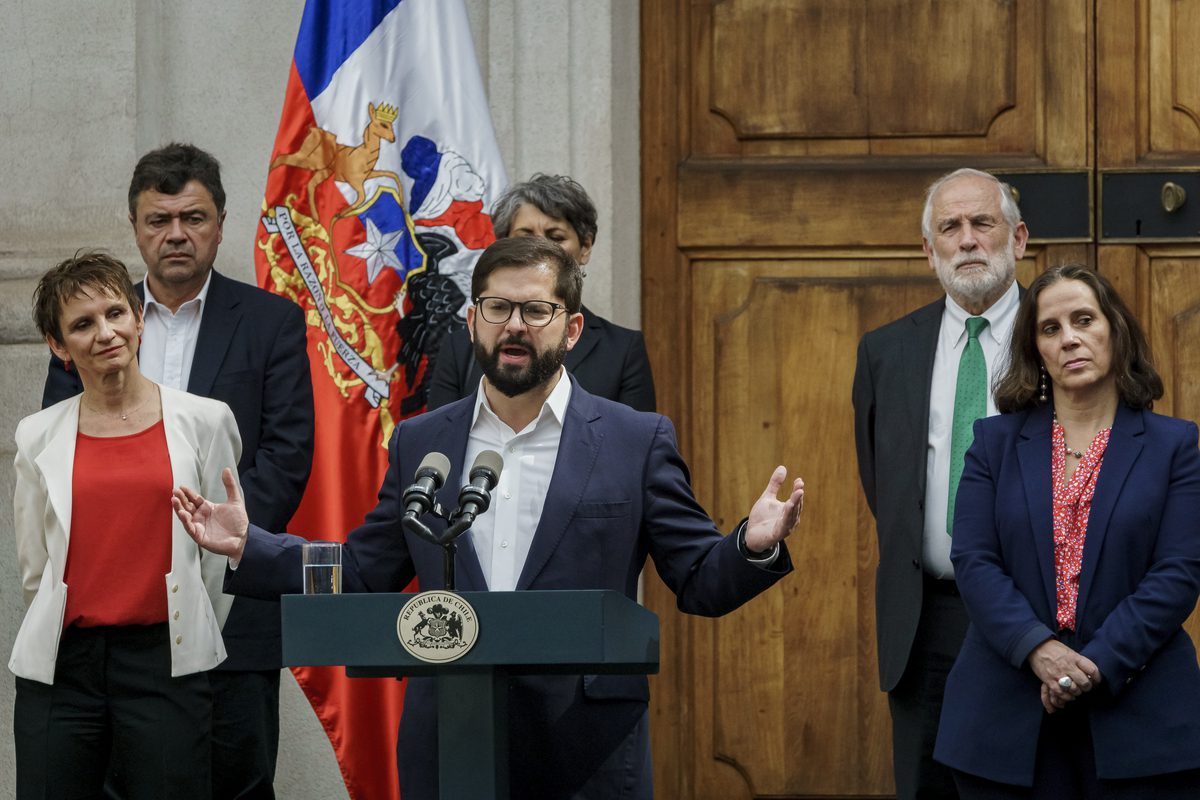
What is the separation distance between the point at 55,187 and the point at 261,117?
0.73 m

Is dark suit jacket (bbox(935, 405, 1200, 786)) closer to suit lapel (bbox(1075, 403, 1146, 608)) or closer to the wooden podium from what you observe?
suit lapel (bbox(1075, 403, 1146, 608))

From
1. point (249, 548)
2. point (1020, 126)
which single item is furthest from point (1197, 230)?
point (249, 548)

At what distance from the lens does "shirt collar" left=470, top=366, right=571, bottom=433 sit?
387 cm

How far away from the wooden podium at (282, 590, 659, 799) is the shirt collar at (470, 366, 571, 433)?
2.24 feet

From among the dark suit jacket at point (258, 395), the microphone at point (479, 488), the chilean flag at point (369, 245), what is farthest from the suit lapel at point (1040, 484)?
the dark suit jacket at point (258, 395)

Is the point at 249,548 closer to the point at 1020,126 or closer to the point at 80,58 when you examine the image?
the point at 80,58

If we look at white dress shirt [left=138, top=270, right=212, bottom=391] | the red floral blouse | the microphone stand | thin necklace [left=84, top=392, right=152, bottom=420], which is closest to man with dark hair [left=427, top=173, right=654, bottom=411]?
white dress shirt [left=138, top=270, right=212, bottom=391]

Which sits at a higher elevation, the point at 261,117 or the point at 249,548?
the point at 261,117

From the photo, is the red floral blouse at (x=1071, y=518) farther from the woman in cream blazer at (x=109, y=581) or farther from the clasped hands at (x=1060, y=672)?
the woman in cream blazer at (x=109, y=581)

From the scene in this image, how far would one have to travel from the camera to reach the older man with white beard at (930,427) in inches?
184

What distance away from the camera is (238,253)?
6090 mm

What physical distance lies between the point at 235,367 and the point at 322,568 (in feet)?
5.47

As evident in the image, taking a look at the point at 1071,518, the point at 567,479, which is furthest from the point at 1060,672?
the point at 567,479

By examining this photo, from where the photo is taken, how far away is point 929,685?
15.3 feet
